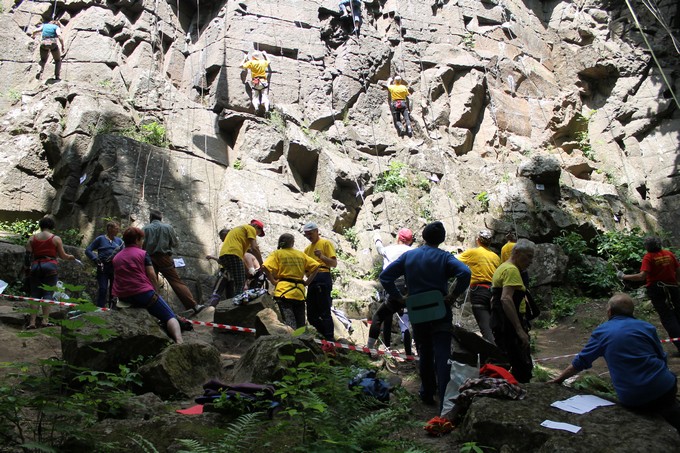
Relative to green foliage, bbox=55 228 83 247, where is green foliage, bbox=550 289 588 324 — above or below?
below

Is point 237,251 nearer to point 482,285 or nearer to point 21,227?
point 482,285

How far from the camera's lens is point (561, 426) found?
3775 mm

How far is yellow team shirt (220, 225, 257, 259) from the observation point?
8.28 m

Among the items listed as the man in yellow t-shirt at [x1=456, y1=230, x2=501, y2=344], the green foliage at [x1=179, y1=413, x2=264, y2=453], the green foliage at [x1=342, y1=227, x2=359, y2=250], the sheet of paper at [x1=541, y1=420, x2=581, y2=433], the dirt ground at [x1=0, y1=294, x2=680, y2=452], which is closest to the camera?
the green foliage at [x1=179, y1=413, x2=264, y2=453]

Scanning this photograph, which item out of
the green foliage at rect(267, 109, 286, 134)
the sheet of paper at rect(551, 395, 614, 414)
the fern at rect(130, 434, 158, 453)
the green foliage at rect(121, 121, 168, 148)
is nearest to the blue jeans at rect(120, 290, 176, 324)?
the fern at rect(130, 434, 158, 453)

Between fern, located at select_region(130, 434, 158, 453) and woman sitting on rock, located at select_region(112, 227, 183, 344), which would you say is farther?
woman sitting on rock, located at select_region(112, 227, 183, 344)

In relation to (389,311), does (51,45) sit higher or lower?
higher

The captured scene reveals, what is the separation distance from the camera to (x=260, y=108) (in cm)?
1471

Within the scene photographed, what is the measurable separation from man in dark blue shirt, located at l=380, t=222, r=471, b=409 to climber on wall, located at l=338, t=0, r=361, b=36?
505 inches

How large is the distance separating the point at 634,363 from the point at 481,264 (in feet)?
9.02

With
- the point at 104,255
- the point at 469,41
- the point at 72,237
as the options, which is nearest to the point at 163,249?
the point at 104,255

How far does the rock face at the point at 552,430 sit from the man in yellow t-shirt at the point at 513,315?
3.24 ft

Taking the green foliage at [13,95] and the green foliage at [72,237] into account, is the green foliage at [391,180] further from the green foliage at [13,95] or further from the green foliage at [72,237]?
the green foliage at [13,95]

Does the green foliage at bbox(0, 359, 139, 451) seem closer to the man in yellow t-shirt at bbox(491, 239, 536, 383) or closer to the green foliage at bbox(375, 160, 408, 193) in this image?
the man in yellow t-shirt at bbox(491, 239, 536, 383)
